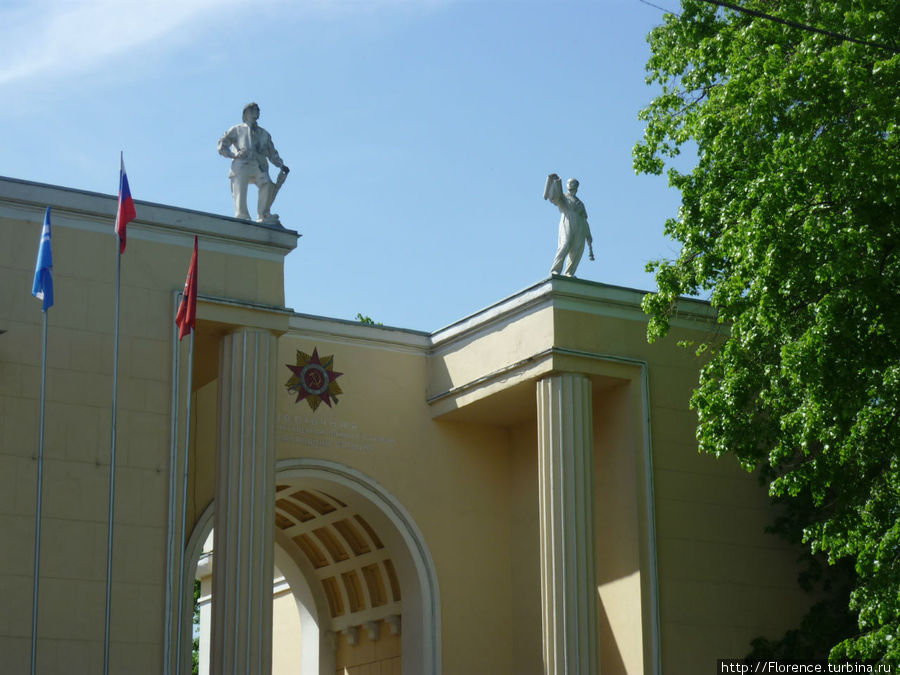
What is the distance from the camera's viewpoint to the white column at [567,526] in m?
21.0

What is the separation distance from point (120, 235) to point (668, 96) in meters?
7.43

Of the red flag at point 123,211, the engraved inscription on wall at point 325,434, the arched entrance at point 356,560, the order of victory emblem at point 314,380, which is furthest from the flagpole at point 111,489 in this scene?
the order of victory emblem at point 314,380

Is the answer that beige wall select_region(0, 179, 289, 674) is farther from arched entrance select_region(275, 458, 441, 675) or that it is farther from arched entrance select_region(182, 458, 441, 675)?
arched entrance select_region(275, 458, 441, 675)

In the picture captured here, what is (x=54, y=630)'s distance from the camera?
17.6 meters

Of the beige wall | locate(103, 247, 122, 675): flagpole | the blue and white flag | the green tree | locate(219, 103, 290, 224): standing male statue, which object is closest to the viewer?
the green tree

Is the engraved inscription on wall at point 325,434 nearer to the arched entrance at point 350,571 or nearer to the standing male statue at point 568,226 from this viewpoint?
the arched entrance at point 350,571

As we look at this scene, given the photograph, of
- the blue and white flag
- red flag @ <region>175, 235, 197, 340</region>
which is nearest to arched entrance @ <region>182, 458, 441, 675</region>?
red flag @ <region>175, 235, 197, 340</region>

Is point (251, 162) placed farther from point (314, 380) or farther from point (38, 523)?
point (38, 523)

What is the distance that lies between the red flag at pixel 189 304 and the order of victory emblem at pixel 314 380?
5116 mm

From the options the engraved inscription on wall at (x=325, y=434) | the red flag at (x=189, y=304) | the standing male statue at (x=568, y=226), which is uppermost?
the standing male statue at (x=568, y=226)

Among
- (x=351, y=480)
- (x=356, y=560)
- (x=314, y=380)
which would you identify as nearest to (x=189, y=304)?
(x=314, y=380)

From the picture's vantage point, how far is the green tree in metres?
16.0

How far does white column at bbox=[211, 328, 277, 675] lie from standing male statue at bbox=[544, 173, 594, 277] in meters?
5.23

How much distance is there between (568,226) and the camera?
22906mm
